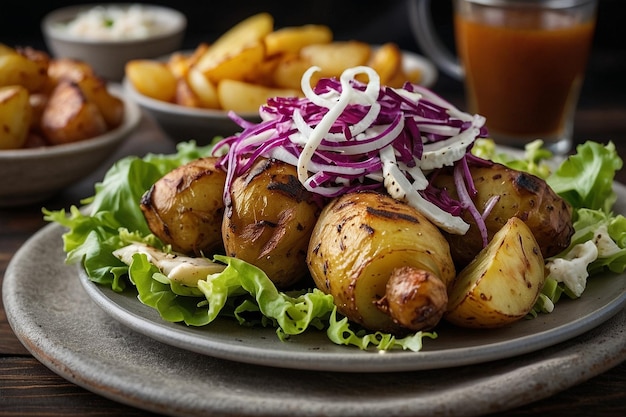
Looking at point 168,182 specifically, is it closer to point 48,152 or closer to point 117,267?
point 117,267

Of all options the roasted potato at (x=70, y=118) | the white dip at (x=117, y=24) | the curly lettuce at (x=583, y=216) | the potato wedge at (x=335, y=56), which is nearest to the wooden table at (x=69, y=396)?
the curly lettuce at (x=583, y=216)

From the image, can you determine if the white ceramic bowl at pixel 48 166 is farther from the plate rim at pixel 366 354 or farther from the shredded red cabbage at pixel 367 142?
the plate rim at pixel 366 354

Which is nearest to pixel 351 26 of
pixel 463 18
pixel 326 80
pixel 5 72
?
pixel 463 18

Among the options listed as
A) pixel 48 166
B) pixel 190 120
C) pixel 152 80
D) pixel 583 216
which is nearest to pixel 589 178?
pixel 583 216

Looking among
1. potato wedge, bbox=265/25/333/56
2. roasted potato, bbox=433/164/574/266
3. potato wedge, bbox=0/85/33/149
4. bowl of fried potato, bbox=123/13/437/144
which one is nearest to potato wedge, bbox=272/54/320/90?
bowl of fried potato, bbox=123/13/437/144

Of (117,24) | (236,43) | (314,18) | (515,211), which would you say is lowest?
(314,18)

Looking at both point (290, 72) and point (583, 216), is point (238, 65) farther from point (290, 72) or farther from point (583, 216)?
point (583, 216)

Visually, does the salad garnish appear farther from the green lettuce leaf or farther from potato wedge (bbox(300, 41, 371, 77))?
potato wedge (bbox(300, 41, 371, 77))
